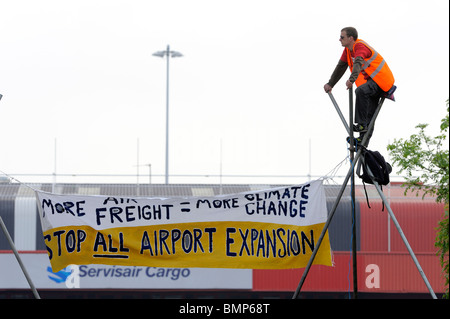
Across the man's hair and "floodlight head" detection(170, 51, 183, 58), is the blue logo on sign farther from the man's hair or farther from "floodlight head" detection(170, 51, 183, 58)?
the man's hair

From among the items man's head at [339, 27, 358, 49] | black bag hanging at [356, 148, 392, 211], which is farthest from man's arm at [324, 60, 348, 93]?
black bag hanging at [356, 148, 392, 211]

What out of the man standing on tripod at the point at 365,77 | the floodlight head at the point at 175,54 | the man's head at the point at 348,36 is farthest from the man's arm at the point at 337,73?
the floodlight head at the point at 175,54

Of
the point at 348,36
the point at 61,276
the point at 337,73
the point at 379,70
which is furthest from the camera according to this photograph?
the point at 61,276

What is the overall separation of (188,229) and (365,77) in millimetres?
2663

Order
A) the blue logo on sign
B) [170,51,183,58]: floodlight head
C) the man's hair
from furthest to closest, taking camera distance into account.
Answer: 1. [170,51,183,58]: floodlight head
2. the blue logo on sign
3. the man's hair

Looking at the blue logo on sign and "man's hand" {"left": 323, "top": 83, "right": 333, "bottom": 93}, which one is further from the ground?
"man's hand" {"left": 323, "top": 83, "right": 333, "bottom": 93}

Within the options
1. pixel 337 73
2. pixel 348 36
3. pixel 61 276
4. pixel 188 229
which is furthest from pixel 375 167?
pixel 61 276

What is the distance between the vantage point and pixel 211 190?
34688 mm

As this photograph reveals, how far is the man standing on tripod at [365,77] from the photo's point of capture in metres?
8.70

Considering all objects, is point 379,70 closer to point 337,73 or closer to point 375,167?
point 337,73

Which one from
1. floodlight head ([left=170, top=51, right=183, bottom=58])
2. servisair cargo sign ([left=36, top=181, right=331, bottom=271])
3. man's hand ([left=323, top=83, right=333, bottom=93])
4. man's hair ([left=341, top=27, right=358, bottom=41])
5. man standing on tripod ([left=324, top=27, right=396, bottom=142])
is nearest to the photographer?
man standing on tripod ([left=324, top=27, right=396, bottom=142])

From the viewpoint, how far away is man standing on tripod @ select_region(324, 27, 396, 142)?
28.5 ft

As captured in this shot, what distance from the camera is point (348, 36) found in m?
8.83
